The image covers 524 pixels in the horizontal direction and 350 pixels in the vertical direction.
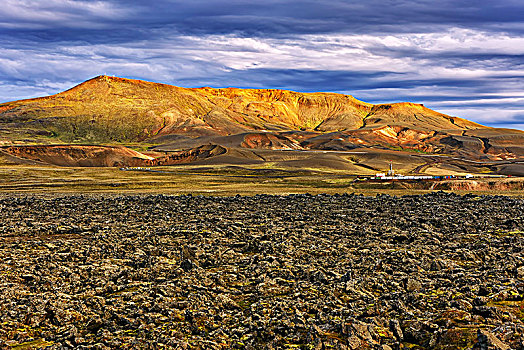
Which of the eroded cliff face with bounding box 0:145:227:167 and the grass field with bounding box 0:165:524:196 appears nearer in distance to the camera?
the grass field with bounding box 0:165:524:196

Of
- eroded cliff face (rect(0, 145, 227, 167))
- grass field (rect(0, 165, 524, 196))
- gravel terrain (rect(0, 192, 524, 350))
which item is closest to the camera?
gravel terrain (rect(0, 192, 524, 350))

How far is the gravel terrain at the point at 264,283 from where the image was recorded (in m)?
10.8

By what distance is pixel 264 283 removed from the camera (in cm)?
1484

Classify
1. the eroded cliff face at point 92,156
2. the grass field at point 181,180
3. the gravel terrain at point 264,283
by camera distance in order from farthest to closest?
the eroded cliff face at point 92,156
the grass field at point 181,180
the gravel terrain at point 264,283

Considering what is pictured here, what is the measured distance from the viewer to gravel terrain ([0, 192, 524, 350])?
1076 cm

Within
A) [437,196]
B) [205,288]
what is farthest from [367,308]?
[437,196]

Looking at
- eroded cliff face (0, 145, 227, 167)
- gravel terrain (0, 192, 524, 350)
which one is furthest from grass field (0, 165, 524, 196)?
gravel terrain (0, 192, 524, 350)

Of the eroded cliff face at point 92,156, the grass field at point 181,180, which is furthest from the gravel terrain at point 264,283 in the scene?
the eroded cliff face at point 92,156

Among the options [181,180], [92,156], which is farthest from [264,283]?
[92,156]

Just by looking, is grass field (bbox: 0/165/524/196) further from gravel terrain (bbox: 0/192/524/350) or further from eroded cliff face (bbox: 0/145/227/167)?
gravel terrain (bbox: 0/192/524/350)

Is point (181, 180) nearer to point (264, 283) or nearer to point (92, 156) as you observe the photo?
point (264, 283)

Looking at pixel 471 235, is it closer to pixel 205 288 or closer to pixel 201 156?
pixel 205 288

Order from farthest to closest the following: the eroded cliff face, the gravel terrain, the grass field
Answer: the eroded cliff face
the grass field
the gravel terrain

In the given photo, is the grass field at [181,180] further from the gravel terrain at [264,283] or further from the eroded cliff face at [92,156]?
the gravel terrain at [264,283]
